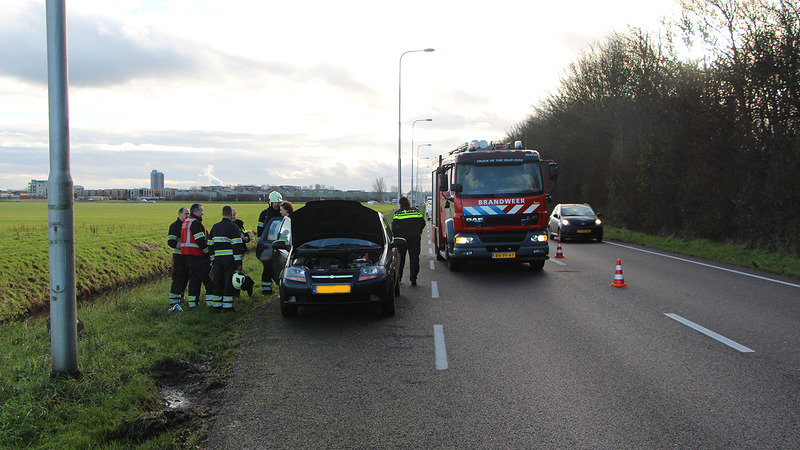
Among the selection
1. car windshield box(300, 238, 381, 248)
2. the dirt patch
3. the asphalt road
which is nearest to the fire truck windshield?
the asphalt road

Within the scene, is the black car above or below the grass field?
above

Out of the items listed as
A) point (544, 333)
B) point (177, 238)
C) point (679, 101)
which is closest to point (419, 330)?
point (544, 333)

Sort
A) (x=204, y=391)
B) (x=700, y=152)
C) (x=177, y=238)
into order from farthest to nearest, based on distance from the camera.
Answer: (x=700, y=152)
(x=177, y=238)
(x=204, y=391)

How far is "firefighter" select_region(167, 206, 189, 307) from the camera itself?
9.89m

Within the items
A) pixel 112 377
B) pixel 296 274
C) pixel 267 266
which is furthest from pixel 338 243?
pixel 112 377

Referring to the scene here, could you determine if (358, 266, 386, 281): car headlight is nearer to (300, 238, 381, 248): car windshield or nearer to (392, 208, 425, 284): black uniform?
(300, 238, 381, 248): car windshield

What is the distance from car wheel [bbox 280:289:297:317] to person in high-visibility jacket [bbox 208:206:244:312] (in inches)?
41.2

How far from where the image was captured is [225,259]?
9.37m

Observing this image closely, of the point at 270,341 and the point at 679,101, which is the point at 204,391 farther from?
the point at 679,101

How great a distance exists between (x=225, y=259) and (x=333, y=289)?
206 cm

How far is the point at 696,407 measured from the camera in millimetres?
4789

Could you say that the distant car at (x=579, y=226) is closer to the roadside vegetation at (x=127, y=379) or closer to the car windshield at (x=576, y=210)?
the car windshield at (x=576, y=210)

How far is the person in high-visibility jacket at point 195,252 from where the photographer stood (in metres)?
9.66

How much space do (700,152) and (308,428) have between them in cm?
1968
